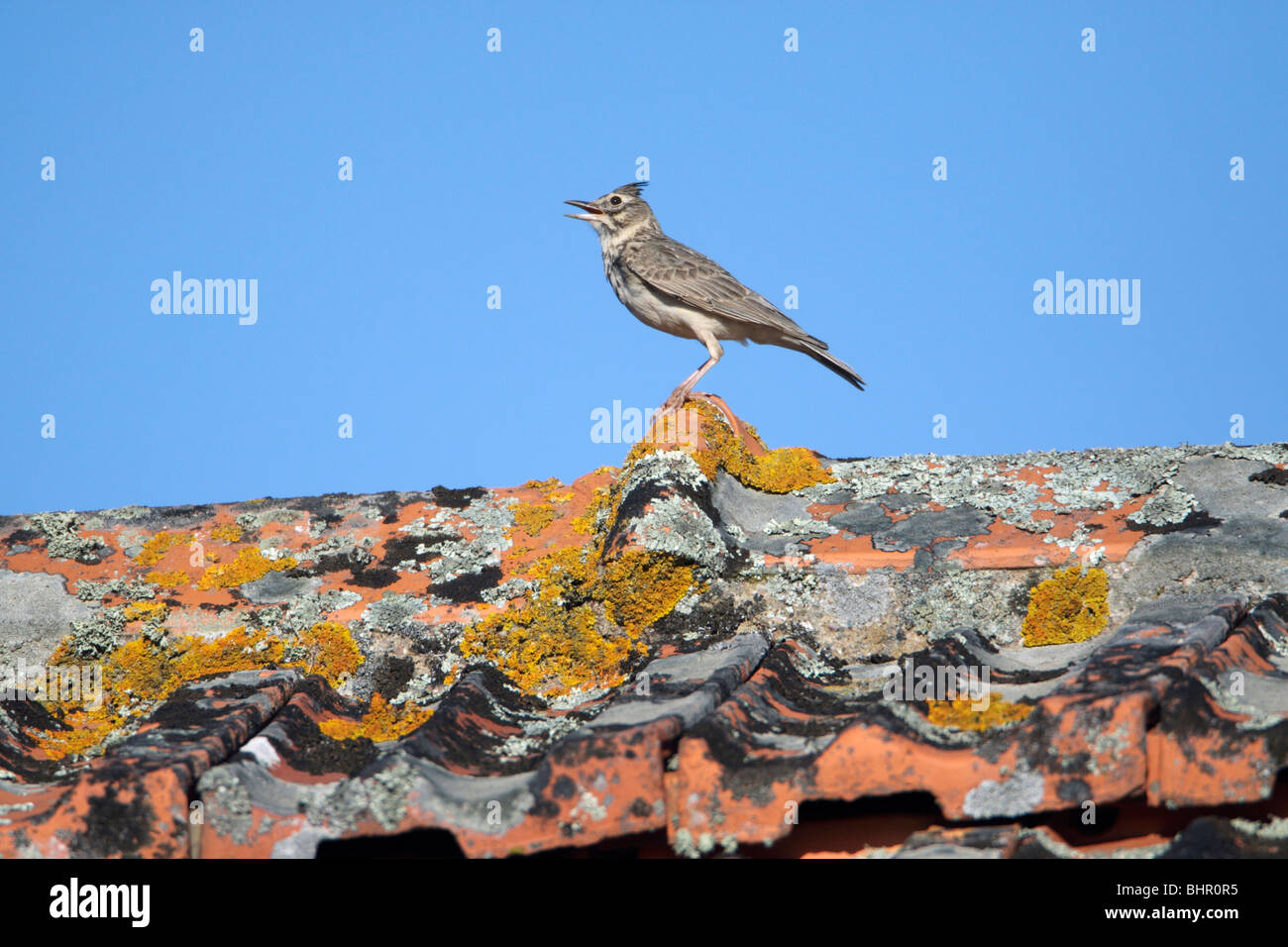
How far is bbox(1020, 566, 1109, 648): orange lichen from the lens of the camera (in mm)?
3928

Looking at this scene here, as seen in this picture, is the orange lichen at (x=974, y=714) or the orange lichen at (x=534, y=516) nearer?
the orange lichen at (x=974, y=714)

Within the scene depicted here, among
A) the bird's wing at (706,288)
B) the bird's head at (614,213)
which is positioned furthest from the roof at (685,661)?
the bird's head at (614,213)

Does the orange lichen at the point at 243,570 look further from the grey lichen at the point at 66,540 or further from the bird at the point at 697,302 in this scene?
the bird at the point at 697,302

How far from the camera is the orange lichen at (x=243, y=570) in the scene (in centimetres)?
484

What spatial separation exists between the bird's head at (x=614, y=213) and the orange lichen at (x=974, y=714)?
5.83m

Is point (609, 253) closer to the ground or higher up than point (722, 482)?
higher up

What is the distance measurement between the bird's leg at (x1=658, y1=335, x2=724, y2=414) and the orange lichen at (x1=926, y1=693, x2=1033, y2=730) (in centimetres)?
304

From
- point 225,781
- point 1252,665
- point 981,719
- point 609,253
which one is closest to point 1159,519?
point 1252,665

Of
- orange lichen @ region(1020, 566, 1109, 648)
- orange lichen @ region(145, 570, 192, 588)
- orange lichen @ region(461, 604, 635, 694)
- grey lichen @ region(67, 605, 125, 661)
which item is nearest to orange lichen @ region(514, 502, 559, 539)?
orange lichen @ region(461, 604, 635, 694)
